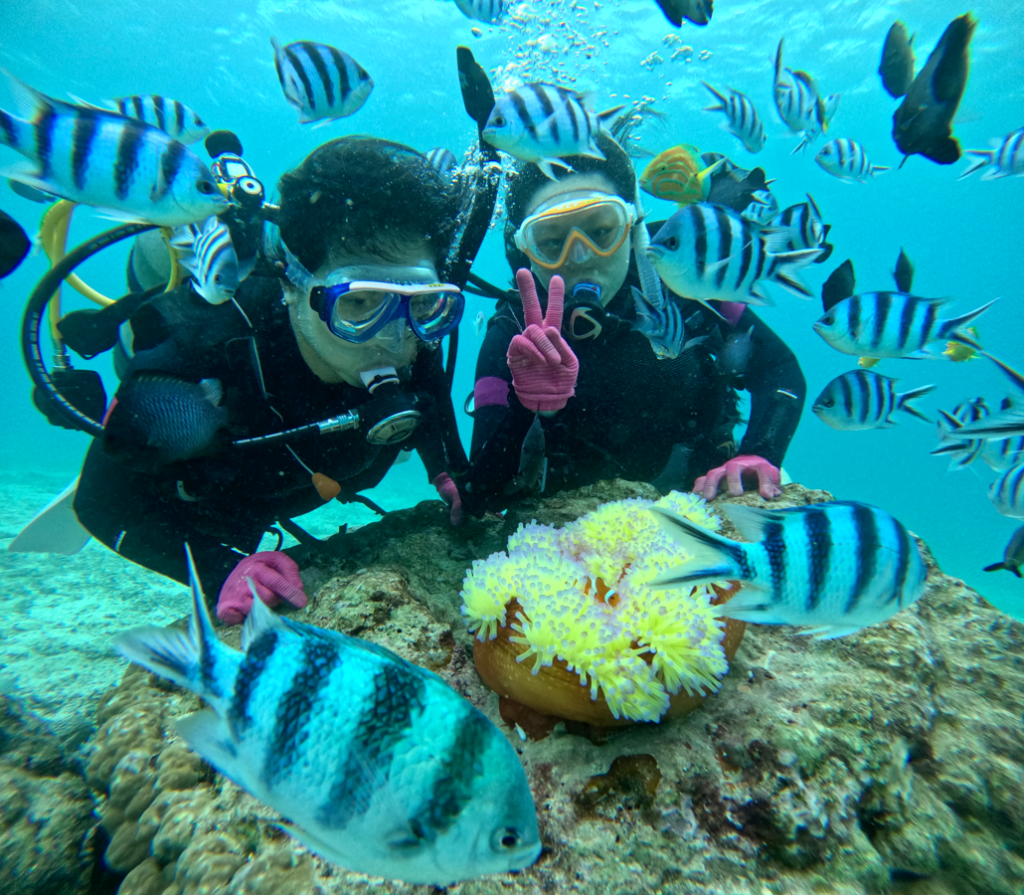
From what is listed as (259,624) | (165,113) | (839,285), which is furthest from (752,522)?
(165,113)

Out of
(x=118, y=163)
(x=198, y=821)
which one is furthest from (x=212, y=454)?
(x=198, y=821)

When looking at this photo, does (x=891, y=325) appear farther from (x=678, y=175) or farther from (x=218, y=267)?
(x=218, y=267)

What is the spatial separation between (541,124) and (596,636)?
9.16 ft

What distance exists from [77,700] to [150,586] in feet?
14.5

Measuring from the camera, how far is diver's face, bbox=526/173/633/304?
356 cm

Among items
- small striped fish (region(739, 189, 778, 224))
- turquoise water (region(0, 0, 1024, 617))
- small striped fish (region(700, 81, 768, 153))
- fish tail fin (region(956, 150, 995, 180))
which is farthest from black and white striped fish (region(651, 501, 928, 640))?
turquoise water (region(0, 0, 1024, 617))

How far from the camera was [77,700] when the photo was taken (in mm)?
3703

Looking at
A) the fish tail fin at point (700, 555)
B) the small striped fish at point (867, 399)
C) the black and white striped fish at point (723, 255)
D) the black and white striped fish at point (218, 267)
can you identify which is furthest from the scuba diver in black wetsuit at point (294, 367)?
the small striped fish at point (867, 399)

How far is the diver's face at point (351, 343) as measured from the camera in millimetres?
2807

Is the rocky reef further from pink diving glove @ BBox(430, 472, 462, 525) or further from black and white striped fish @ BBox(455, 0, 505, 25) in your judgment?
black and white striped fish @ BBox(455, 0, 505, 25)

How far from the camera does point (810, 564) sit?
4.14 feet

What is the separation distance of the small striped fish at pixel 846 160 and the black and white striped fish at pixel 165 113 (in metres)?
5.69

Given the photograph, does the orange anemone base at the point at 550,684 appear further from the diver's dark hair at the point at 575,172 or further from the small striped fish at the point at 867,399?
the diver's dark hair at the point at 575,172

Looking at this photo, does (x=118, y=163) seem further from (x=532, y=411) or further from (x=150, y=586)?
(x=150, y=586)
